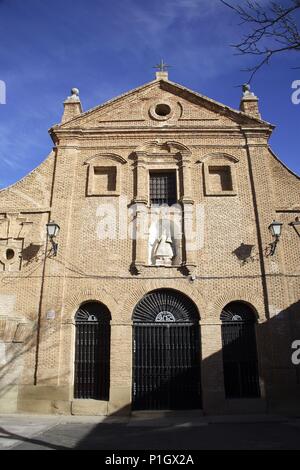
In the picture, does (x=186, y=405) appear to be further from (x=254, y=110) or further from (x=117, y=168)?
(x=254, y=110)

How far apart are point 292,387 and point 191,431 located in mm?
3790

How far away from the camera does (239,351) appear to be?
40.0 ft

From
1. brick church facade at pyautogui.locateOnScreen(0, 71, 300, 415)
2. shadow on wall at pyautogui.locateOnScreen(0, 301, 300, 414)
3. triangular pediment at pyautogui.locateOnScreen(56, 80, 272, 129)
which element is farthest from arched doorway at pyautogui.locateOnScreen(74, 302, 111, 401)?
triangular pediment at pyautogui.locateOnScreen(56, 80, 272, 129)

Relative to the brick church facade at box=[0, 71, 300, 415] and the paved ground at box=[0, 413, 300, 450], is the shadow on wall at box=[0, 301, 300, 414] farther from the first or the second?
the paved ground at box=[0, 413, 300, 450]

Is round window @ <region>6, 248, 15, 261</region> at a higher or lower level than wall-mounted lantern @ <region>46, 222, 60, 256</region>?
lower

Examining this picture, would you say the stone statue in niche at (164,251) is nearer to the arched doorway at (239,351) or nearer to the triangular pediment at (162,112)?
the arched doorway at (239,351)

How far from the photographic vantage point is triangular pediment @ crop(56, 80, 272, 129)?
14742 millimetres

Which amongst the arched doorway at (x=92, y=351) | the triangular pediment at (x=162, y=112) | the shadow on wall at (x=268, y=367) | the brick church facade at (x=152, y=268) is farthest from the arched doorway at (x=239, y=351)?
the triangular pediment at (x=162, y=112)

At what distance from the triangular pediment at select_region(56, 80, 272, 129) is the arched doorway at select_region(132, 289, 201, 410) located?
6415mm

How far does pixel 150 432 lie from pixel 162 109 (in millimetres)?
11090

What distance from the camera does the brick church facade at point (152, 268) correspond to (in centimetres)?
1177

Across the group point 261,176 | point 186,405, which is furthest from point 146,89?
point 186,405

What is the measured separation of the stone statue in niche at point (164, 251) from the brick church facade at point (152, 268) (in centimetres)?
4

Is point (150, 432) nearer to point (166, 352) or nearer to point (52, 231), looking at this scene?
point (166, 352)
